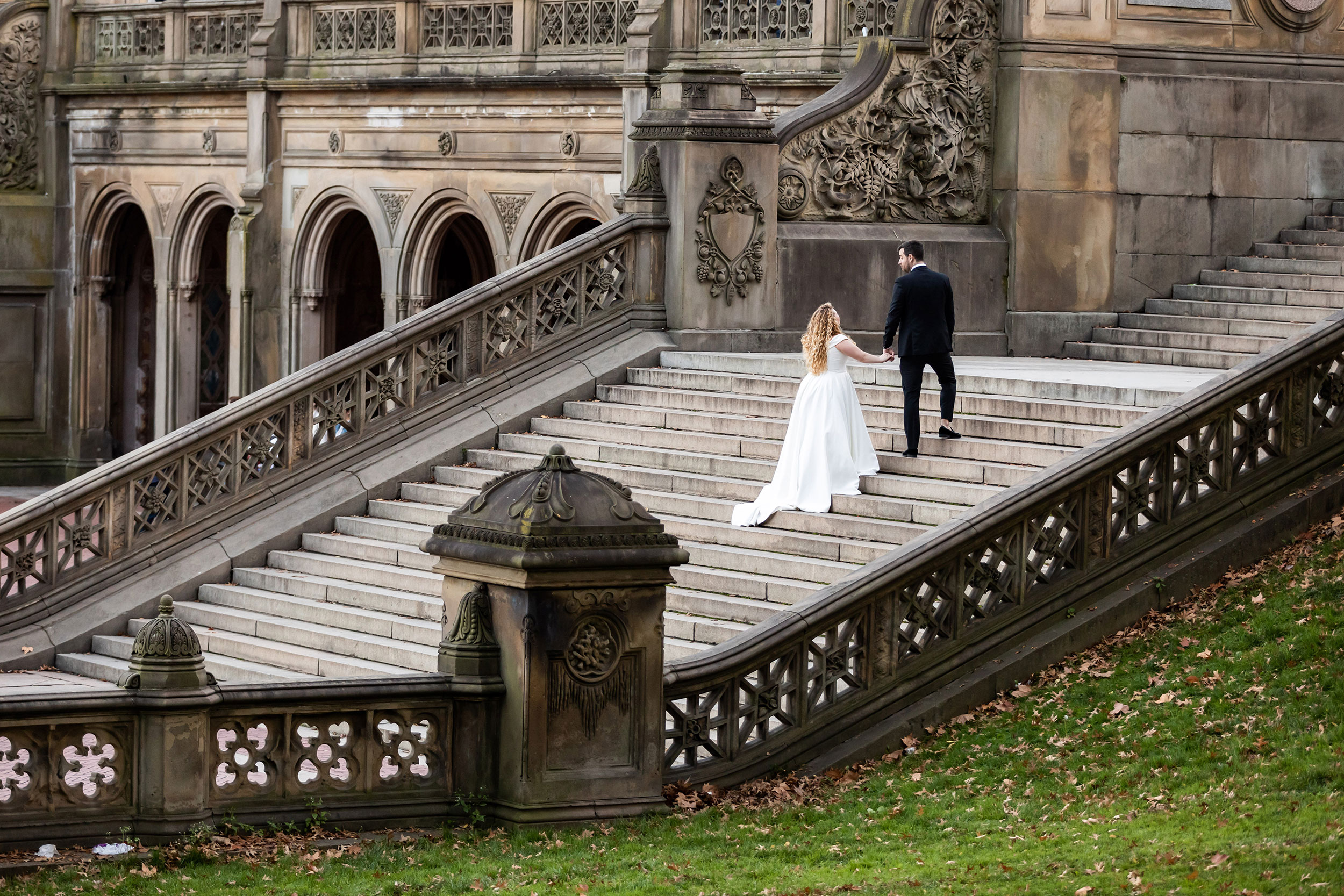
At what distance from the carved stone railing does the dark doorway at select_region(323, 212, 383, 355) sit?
20.6 meters

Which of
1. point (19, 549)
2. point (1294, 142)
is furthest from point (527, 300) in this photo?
point (1294, 142)

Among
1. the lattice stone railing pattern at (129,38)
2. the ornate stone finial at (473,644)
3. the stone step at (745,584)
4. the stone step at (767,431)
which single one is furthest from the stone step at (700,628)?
the lattice stone railing pattern at (129,38)

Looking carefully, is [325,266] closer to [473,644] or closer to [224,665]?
[224,665]

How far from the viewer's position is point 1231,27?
21.8 metres

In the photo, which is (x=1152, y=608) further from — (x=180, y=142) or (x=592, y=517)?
(x=180, y=142)

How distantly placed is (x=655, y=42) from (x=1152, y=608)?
11641 millimetres

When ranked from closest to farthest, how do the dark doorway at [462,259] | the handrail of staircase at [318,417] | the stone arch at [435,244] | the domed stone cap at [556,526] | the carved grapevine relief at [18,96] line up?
the domed stone cap at [556,526] < the handrail of staircase at [318,417] < the stone arch at [435,244] < the dark doorway at [462,259] < the carved grapevine relief at [18,96]

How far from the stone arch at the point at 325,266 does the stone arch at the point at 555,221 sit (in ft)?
11.4

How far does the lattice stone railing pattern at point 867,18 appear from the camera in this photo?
2189 cm

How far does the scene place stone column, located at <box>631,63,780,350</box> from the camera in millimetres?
19297

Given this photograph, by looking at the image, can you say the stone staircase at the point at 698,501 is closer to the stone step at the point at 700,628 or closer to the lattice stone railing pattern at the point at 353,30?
the stone step at the point at 700,628

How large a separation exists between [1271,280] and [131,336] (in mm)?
21320

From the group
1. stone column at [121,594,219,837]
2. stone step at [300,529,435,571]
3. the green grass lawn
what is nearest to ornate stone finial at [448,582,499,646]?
the green grass lawn

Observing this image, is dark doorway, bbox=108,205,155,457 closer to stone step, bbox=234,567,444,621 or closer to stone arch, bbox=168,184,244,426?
stone arch, bbox=168,184,244,426
